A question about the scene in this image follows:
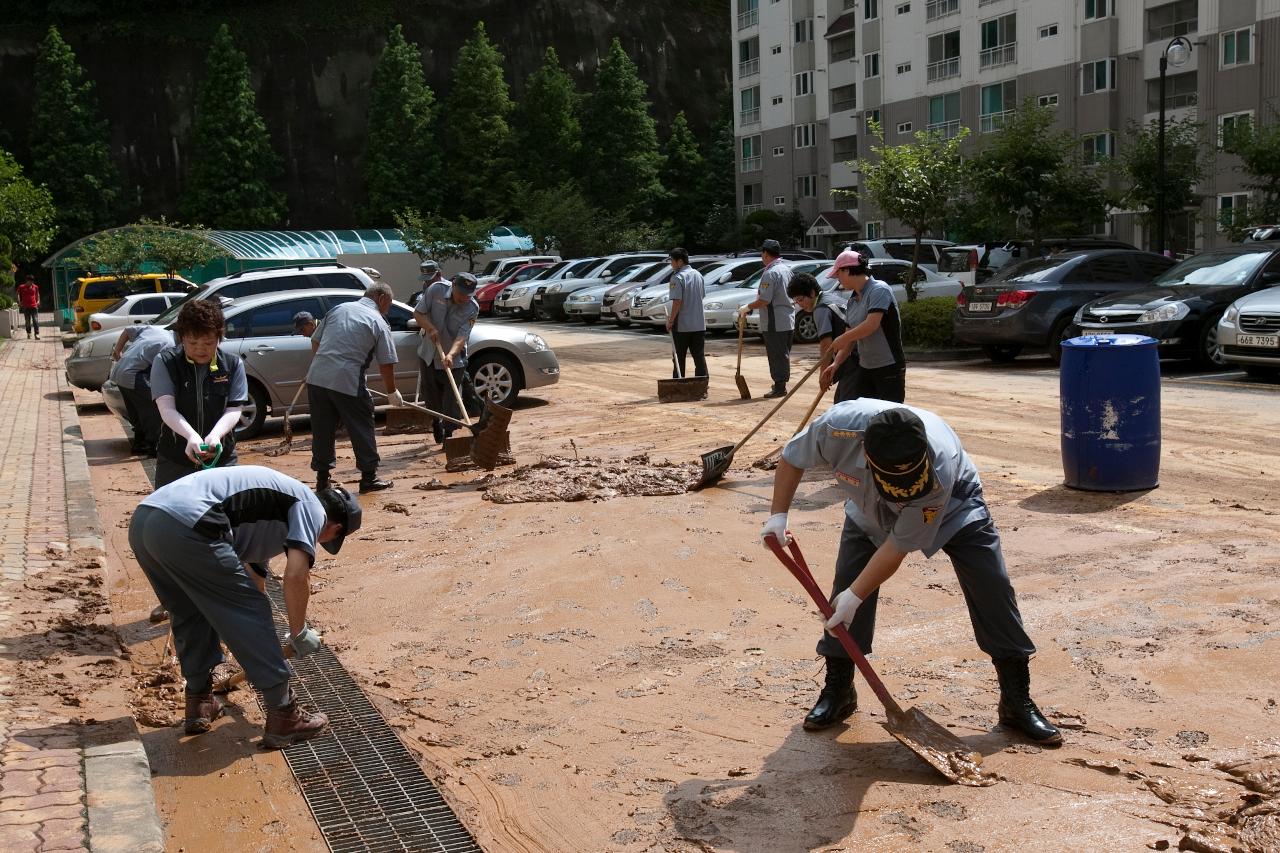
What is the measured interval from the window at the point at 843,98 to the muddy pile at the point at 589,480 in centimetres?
4857

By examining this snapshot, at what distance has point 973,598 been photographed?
4.93m

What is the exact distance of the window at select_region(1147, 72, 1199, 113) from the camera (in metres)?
40.1

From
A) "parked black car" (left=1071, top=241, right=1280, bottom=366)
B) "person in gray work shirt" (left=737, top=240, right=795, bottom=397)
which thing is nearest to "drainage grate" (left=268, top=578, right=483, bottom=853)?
"person in gray work shirt" (left=737, top=240, right=795, bottom=397)

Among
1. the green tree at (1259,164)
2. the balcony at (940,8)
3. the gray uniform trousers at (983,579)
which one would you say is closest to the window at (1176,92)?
the balcony at (940,8)

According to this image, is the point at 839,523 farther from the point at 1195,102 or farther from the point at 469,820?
the point at 1195,102

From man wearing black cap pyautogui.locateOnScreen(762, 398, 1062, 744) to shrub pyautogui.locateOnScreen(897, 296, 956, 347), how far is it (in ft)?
52.6

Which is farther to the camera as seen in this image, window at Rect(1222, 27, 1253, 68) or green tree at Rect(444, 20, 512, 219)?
green tree at Rect(444, 20, 512, 219)

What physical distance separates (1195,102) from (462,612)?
38832 millimetres

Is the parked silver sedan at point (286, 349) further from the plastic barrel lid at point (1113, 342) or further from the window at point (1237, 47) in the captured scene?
the window at point (1237, 47)

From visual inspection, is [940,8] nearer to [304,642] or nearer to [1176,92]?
[1176,92]

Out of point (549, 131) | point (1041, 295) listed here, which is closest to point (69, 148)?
point (549, 131)

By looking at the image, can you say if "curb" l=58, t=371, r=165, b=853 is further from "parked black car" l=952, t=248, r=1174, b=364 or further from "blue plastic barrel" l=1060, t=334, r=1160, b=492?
"parked black car" l=952, t=248, r=1174, b=364

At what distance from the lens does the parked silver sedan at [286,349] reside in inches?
558

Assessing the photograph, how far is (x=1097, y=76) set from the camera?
139ft
